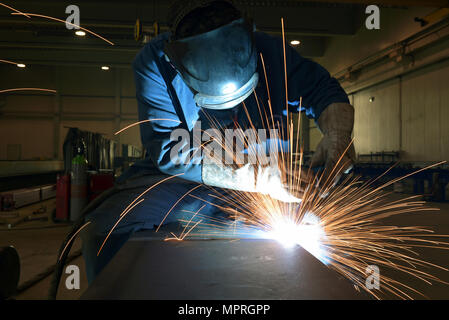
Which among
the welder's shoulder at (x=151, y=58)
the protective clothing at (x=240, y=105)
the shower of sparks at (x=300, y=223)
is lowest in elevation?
the shower of sparks at (x=300, y=223)

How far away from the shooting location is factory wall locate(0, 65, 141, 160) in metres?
11.8

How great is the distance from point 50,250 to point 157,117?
7.04ft

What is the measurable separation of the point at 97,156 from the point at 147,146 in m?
5.54

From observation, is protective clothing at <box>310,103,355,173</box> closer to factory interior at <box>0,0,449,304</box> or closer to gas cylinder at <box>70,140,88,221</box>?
factory interior at <box>0,0,449,304</box>

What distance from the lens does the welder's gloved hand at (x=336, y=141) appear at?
1.40 meters

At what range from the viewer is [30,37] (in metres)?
8.02

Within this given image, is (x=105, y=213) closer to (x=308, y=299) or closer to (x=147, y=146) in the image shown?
(x=147, y=146)

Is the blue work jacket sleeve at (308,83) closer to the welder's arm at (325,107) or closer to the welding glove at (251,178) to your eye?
the welder's arm at (325,107)

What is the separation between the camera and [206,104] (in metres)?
1.41

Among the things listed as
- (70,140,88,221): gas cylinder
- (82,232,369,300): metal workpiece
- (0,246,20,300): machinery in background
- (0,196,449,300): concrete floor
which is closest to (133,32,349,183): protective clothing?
(0,246,20,300): machinery in background

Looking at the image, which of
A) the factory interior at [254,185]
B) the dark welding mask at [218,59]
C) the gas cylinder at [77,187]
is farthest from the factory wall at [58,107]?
the dark welding mask at [218,59]

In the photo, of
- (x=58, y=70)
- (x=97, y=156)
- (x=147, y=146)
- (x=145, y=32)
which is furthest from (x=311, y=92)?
(x=58, y=70)

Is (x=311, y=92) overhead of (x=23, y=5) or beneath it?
beneath

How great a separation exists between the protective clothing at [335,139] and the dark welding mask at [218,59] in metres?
0.44
